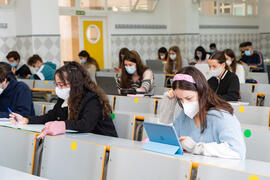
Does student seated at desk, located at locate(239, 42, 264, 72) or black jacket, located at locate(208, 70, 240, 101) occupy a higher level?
student seated at desk, located at locate(239, 42, 264, 72)

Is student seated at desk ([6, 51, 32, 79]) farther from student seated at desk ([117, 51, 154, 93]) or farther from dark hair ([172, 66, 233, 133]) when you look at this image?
dark hair ([172, 66, 233, 133])

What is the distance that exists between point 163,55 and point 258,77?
507 cm

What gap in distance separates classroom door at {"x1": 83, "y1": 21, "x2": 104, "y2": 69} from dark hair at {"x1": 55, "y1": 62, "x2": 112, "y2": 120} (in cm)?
878

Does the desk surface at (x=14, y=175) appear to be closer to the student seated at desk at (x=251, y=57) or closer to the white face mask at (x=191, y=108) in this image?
the white face mask at (x=191, y=108)

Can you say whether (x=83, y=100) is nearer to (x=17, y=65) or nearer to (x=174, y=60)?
(x=17, y=65)

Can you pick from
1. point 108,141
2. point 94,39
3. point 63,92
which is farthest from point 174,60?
point 108,141

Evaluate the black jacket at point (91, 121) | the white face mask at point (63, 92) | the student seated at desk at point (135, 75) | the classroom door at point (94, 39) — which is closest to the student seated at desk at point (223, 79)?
the student seated at desk at point (135, 75)

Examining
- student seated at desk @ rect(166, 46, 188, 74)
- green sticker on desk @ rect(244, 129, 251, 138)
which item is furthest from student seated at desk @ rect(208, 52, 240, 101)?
student seated at desk @ rect(166, 46, 188, 74)

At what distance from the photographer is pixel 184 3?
43.2 feet

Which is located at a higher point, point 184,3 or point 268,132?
point 184,3

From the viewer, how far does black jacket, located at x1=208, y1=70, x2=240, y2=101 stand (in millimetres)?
4891

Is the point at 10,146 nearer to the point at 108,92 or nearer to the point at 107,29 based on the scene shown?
the point at 108,92

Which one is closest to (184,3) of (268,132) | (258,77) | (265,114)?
(258,77)

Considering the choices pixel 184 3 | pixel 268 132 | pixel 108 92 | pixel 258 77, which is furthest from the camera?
pixel 184 3
